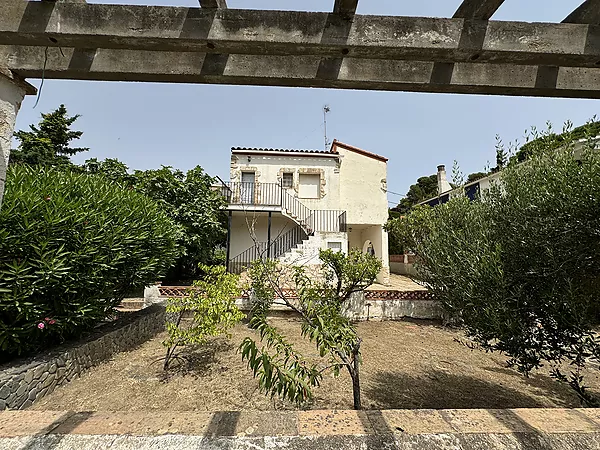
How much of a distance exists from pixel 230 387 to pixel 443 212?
5.13 metres

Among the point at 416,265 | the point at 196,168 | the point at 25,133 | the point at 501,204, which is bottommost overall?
the point at 416,265

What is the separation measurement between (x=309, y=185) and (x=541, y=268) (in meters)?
12.1

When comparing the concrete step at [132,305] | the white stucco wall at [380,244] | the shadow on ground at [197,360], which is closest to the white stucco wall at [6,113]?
the shadow on ground at [197,360]

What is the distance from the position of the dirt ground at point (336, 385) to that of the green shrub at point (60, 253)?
1019mm

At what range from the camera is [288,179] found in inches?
567

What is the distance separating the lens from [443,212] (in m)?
5.72

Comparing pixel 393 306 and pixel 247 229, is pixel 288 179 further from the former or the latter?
pixel 393 306

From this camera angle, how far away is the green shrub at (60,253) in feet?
11.4

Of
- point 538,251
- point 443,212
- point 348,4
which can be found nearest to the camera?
point 348,4

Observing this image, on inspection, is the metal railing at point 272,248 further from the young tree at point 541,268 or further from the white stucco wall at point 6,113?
the white stucco wall at point 6,113

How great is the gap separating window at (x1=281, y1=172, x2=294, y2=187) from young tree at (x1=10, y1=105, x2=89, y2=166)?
1547cm

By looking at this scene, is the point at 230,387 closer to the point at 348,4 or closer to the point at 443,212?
the point at 348,4

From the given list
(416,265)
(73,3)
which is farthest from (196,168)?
(73,3)

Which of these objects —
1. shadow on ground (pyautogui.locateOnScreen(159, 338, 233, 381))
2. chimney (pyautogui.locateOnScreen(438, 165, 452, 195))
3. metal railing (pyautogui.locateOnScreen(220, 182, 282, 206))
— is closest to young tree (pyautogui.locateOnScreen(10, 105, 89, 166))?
metal railing (pyautogui.locateOnScreen(220, 182, 282, 206))
